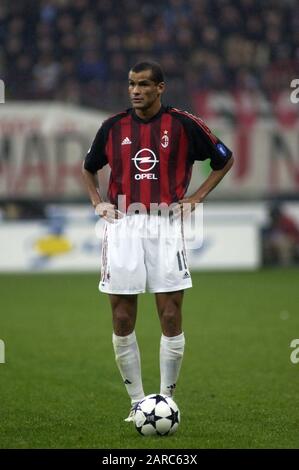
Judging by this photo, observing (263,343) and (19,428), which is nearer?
(19,428)

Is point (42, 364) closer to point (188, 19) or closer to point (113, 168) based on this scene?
point (113, 168)

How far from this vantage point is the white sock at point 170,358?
18.7ft

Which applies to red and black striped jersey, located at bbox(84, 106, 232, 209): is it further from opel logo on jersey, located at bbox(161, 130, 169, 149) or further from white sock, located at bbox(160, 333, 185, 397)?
white sock, located at bbox(160, 333, 185, 397)

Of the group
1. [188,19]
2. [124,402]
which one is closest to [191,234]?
[188,19]

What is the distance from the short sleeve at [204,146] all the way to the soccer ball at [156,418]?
1452 mm

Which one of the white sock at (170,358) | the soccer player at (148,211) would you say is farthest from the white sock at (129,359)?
the white sock at (170,358)

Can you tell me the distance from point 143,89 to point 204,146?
501 mm

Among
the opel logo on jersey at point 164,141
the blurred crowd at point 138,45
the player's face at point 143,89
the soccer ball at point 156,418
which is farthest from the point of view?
the blurred crowd at point 138,45

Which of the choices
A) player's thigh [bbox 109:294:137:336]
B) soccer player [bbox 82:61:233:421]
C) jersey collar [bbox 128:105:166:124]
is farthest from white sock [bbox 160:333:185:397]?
jersey collar [bbox 128:105:166:124]

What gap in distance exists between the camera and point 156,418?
535cm

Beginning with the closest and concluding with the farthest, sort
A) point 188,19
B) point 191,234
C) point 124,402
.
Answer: point 124,402
point 191,234
point 188,19

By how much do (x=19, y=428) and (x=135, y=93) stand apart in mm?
1991

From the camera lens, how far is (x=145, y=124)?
578 centimetres

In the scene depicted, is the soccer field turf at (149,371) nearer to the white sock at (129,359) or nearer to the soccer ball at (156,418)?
the soccer ball at (156,418)
